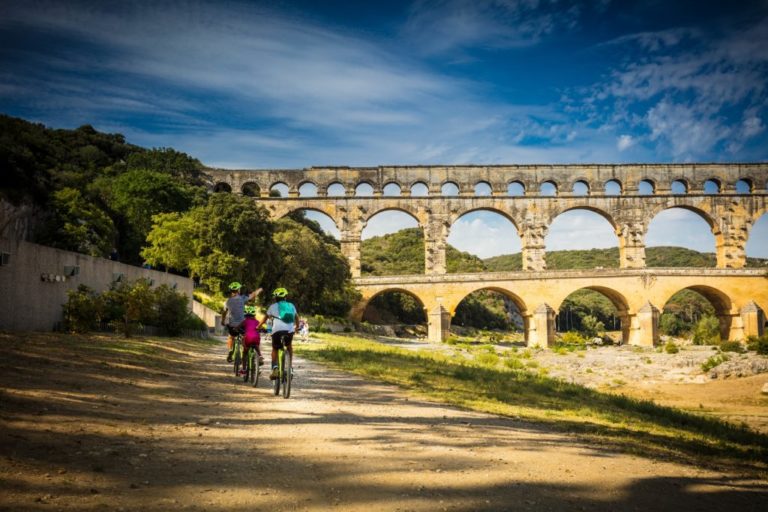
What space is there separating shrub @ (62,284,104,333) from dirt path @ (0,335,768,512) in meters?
5.61

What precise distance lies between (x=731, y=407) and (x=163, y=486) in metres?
16.8

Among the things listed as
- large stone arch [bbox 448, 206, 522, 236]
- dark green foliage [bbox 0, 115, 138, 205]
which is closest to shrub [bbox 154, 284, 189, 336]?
dark green foliage [bbox 0, 115, 138, 205]

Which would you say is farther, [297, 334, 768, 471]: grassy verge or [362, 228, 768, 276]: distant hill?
[362, 228, 768, 276]: distant hill

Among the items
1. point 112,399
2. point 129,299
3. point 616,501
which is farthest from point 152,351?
point 616,501

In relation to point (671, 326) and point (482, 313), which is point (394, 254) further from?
point (671, 326)

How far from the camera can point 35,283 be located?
11.7m

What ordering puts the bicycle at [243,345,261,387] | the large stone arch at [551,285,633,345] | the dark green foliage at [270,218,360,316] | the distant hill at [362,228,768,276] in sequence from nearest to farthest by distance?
the bicycle at [243,345,261,387] < the dark green foliage at [270,218,360,316] < the large stone arch at [551,285,633,345] < the distant hill at [362,228,768,276]

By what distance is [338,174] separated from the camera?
43.9 metres

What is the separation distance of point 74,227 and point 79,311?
1463cm

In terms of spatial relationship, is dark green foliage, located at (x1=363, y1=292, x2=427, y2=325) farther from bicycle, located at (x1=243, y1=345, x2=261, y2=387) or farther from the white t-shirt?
the white t-shirt

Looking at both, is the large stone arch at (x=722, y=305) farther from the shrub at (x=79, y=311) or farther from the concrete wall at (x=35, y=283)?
the concrete wall at (x=35, y=283)

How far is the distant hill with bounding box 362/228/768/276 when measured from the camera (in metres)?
66.1

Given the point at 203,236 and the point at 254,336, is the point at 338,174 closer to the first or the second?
the point at 203,236

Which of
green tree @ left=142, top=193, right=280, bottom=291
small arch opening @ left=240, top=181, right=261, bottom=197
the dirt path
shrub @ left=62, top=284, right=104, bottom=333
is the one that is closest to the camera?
the dirt path
